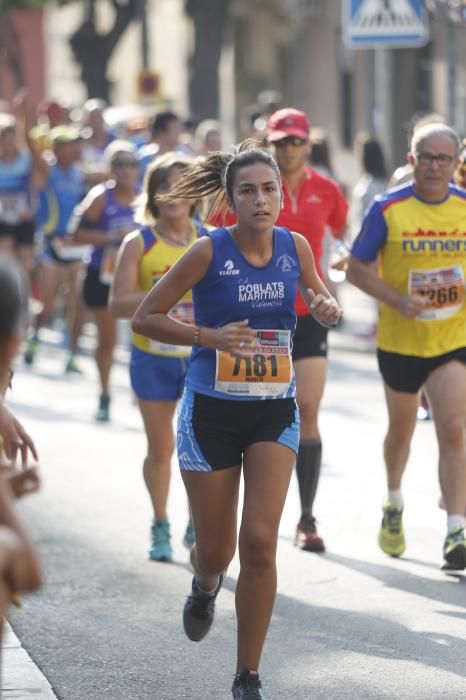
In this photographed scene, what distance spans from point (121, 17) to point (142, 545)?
27.8 meters

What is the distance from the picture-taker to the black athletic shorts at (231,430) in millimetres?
6102

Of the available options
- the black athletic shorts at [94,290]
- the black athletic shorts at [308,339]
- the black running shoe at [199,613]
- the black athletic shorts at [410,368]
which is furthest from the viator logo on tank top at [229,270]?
the black athletic shorts at [94,290]

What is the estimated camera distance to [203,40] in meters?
31.2

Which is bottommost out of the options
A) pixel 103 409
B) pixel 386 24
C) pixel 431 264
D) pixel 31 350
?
pixel 31 350

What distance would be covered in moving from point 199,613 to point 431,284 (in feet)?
7.14

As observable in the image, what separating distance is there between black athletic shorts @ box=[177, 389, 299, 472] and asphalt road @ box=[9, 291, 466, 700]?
811 millimetres

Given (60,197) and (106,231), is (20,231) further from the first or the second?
(106,231)

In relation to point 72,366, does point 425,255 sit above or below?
above

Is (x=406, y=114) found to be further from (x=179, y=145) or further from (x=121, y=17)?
(x=179, y=145)

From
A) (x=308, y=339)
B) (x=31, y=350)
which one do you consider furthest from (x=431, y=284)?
(x=31, y=350)

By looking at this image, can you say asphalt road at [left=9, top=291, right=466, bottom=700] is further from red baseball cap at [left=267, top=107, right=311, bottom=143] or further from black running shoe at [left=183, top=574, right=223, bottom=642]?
red baseball cap at [left=267, top=107, right=311, bottom=143]

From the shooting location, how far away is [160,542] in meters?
8.45

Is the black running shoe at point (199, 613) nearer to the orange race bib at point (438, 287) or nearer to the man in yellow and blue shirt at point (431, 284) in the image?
the man in yellow and blue shirt at point (431, 284)

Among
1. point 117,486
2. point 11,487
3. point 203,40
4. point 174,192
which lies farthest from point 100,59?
point 11,487
